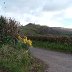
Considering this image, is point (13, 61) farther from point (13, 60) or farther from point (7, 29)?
point (7, 29)

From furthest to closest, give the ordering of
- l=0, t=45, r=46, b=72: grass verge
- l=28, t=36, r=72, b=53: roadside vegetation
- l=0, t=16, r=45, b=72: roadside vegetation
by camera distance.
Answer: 1. l=28, t=36, r=72, b=53: roadside vegetation
2. l=0, t=16, r=45, b=72: roadside vegetation
3. l=0, t=45, r=46, b=72: grass verge

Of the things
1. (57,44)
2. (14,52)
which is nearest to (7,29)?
(14,52)

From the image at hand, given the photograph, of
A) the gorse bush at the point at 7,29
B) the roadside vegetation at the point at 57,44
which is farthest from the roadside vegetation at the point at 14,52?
the roadside vegetation at the point at 57,44

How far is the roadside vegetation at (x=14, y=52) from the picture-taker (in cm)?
1091

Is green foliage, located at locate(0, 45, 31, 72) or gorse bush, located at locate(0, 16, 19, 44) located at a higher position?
gorse bush, located at locate(0, 16, 19, 44)

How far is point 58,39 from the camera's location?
2756cm

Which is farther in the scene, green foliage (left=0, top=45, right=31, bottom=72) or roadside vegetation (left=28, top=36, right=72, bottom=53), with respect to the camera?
roadside vegetation (left=28, top=36, right=72, bottom=53)

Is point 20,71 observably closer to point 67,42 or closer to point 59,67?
point 59,67

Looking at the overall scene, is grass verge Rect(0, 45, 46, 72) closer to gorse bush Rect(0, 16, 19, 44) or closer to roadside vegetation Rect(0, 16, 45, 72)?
roadside vegetation Rect(0, 16, 45, 72)

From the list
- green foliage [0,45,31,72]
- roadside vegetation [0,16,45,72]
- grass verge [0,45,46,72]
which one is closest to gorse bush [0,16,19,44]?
roadside vegetation [0,16,45,72]

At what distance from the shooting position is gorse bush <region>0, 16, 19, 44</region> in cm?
1467

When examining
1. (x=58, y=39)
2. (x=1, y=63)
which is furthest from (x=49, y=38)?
(x=1, y=63)

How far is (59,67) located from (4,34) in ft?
10.4

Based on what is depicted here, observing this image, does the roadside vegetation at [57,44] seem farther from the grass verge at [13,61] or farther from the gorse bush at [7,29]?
the grass verge at [13,61]
